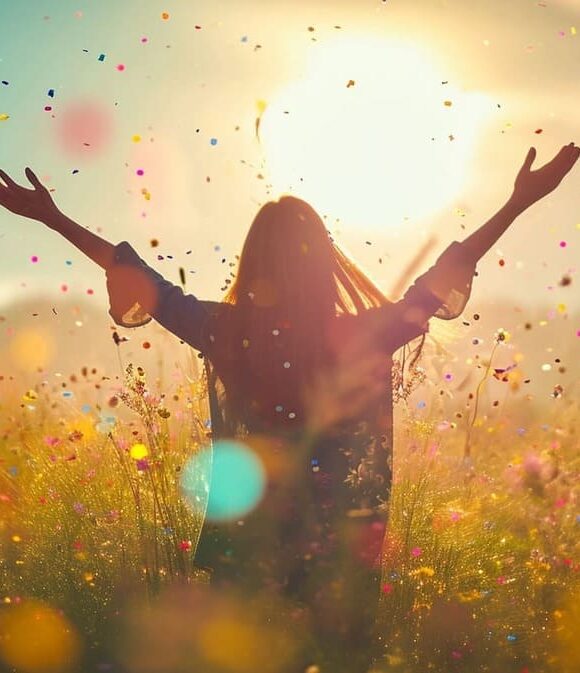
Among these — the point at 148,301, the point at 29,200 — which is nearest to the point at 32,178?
the point at 29,200

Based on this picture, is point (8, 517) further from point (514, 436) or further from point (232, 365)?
point (514, 436)

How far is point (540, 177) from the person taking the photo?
3.05m

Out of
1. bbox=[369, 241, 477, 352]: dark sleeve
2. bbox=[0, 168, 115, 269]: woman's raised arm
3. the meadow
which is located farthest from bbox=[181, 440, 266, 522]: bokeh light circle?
bbox=[0, 168, 115, 269]: woman's raised arm

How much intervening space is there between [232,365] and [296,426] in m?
0.33

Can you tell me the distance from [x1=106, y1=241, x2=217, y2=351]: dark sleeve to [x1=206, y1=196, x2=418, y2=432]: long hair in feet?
0.58

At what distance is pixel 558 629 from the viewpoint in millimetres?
3910

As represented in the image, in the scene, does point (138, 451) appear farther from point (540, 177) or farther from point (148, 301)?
point (540, 177)

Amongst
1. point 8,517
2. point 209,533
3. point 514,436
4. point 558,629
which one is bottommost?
point 558,629

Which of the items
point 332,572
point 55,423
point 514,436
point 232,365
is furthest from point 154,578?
point 514,436

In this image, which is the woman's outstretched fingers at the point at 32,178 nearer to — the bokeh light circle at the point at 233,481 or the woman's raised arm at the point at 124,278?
the woman's raised arm at the point at 124,278

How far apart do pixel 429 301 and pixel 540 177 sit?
2.20 feet

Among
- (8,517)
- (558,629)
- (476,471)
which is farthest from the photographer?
(476,471)

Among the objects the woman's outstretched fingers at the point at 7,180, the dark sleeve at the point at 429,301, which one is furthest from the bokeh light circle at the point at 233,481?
the woman's outstretched fingers at the point at 7,180

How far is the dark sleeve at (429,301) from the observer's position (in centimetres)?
287
